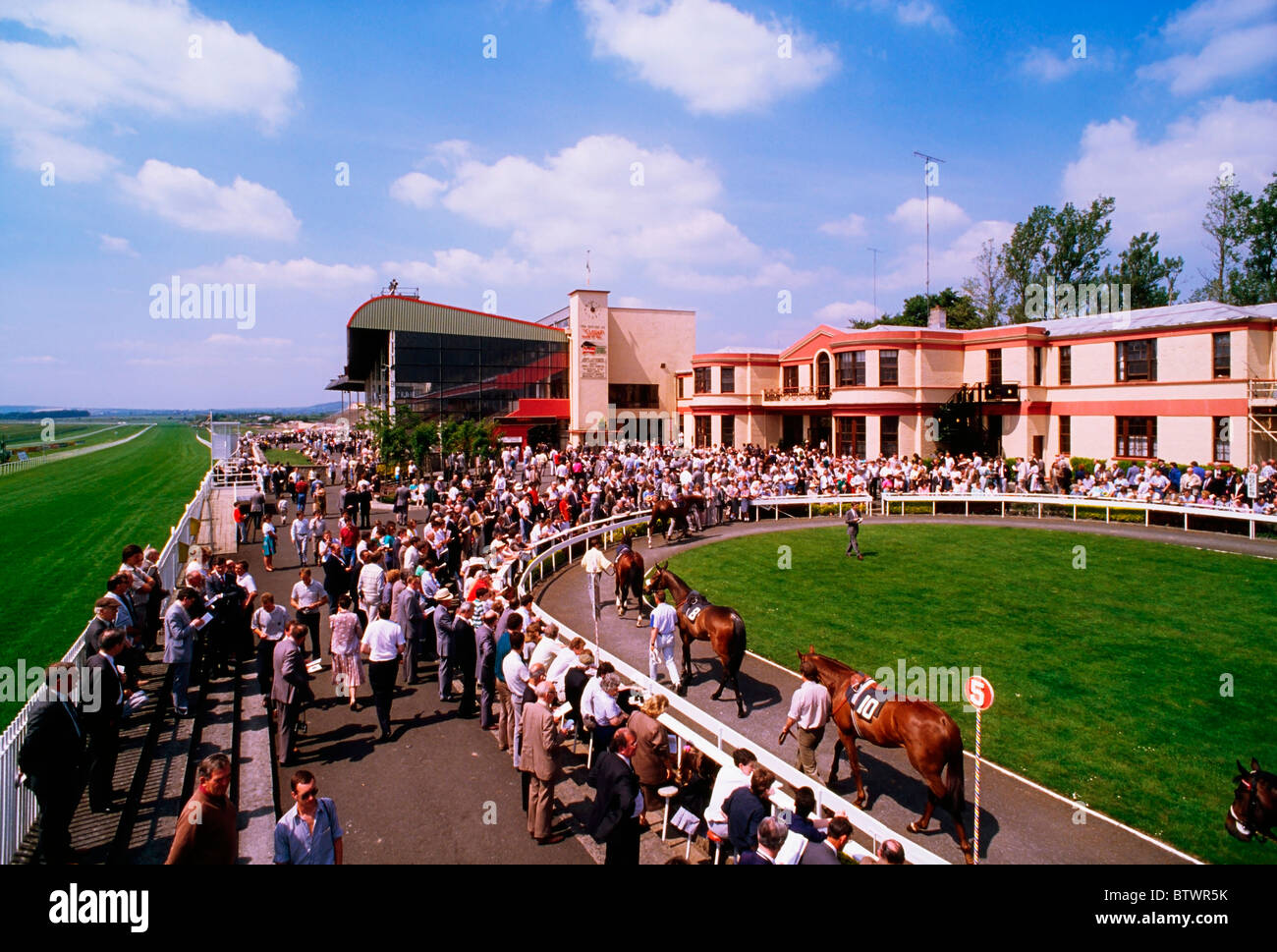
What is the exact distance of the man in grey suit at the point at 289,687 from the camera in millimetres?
8023

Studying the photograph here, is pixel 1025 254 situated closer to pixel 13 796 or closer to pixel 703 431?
pixel 703 431

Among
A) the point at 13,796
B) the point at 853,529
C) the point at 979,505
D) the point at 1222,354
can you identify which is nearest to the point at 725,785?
the point at 13,796

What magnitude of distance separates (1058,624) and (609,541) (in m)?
11.6

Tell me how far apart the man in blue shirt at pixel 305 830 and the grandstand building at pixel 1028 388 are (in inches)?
1245

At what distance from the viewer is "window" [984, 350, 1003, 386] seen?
1344 inches

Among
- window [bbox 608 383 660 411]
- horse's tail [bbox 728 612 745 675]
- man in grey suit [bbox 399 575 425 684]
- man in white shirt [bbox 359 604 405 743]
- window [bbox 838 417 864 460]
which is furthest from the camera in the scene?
window [bbox 608 383 660 411]

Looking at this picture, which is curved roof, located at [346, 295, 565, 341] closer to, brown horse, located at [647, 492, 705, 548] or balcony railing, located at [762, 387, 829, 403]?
balcony railing, located at [762, 387, 829, 403]

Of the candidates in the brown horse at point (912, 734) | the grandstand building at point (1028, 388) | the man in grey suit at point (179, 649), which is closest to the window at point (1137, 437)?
the grandstand building at point (1028, 388)

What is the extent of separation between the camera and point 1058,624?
1316 centimetres

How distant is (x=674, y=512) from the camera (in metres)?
21.3

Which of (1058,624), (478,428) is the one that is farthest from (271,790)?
(478,428)

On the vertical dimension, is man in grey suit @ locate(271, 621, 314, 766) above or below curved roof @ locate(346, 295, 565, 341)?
below

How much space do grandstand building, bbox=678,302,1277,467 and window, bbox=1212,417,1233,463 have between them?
0.12 ft

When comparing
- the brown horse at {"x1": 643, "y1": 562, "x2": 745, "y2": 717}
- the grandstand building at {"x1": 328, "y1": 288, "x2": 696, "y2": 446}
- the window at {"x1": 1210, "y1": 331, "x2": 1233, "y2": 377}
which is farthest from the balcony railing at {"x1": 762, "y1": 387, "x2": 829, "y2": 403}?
the brown horse at {"x1": 643, "y1": 562, "x2": 745, "y2": 717}
